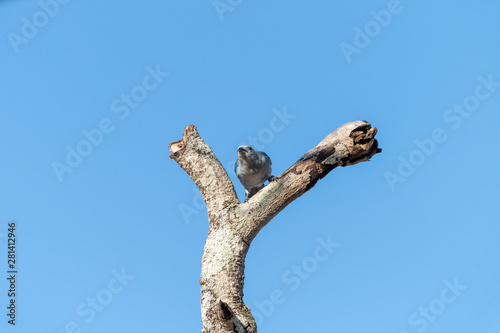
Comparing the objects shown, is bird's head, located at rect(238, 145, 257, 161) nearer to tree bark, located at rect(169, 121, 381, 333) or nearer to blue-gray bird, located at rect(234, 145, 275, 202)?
blue-gray bird, located at rect(234, 145, 275, 202)

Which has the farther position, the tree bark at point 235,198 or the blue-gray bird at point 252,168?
the blue-gray bird at point 252,168

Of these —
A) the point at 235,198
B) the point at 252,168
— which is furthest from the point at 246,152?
the point at 235,198

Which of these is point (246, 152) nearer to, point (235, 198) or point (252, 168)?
point (252, 168)

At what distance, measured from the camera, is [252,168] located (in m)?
7.64

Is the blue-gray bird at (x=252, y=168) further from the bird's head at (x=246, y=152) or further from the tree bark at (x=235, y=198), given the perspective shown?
the tree bark at (x=235, y=198)

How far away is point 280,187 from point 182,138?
133 cm

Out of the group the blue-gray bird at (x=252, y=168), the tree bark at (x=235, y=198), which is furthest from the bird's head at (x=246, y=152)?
the tree bark at (x=235, y=198)

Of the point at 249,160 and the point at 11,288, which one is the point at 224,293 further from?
the point at 11,288

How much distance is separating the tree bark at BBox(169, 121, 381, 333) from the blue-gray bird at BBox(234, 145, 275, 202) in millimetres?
1949

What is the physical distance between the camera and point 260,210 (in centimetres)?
532

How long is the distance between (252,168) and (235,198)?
2.20 meters

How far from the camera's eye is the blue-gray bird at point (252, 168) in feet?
25.1

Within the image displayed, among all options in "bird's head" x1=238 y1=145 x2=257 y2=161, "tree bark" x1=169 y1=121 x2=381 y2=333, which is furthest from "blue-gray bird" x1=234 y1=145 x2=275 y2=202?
"tree bark" x1=169 y1=121 x2=381 y2=333

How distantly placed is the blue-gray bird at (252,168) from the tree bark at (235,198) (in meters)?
1.95
